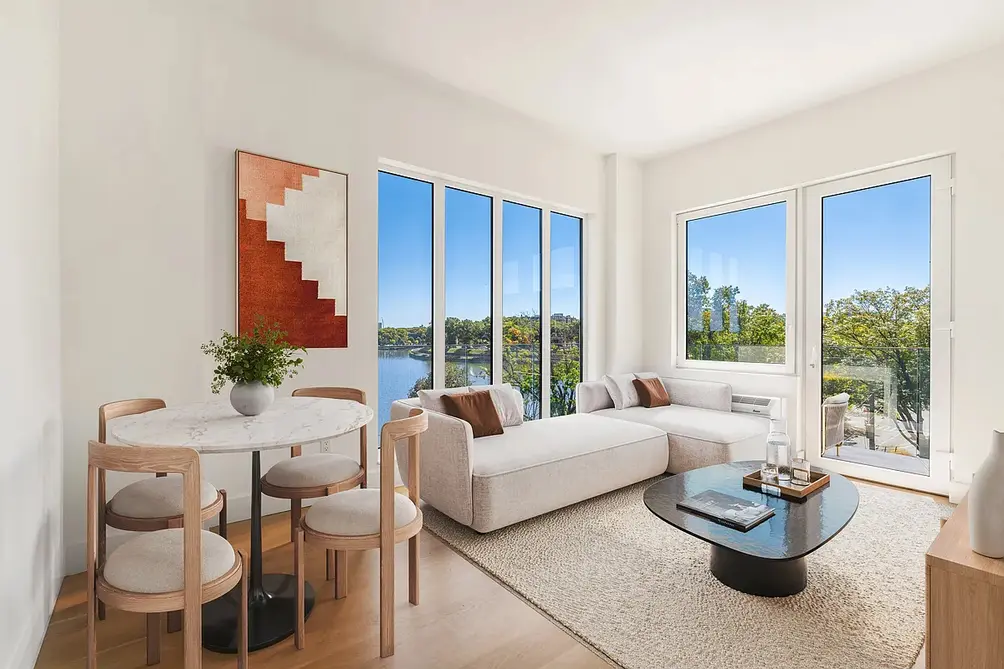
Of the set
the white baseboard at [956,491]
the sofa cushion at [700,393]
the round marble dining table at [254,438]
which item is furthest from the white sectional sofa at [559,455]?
the white baseboard at [956,491]

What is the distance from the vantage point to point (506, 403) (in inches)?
141

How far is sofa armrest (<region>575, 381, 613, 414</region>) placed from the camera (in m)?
4.37

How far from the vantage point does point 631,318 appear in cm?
518

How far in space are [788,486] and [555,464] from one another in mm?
1186

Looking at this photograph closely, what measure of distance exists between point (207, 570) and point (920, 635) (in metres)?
2.48

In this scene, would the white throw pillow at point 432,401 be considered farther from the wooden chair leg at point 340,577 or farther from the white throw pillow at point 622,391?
the white throw pillow at point 622,391

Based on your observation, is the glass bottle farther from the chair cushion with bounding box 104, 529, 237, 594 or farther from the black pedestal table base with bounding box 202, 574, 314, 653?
the chair cushion with bounding box 104, 529, 237, 594

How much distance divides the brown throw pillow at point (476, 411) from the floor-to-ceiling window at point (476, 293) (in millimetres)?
711

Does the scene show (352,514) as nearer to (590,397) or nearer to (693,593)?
(693,593)

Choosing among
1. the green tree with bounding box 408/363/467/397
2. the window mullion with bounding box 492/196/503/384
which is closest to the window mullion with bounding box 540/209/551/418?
the window mullion with bounding box 492/196/503/384

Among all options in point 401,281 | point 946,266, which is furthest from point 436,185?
point 946,266

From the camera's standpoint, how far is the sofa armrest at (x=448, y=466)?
2.70 meters

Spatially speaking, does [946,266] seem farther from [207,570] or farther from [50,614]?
[50,614]

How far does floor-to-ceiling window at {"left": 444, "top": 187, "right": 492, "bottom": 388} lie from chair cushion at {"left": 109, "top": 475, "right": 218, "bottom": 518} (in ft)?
7.39
